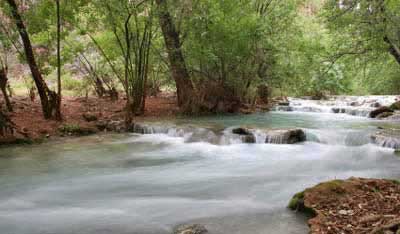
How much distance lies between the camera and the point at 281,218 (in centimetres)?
545

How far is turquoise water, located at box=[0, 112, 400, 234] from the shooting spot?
550 centimetres

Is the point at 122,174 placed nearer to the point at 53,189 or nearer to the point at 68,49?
the point at 53,189

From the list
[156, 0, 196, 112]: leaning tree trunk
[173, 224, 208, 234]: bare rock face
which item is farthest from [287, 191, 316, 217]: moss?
[156, 0, 196, 112]: leaning tree trunk

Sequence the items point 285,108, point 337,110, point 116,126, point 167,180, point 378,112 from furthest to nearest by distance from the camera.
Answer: point 285,108
point 337,110
point 378,112
point 116,126
point 167,180

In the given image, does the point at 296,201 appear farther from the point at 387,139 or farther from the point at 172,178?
the point at 387,139

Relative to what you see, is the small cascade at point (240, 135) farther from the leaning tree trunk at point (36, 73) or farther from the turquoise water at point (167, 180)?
the leaning tree trunk at point (36, 73)

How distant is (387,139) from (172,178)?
6.53 meters

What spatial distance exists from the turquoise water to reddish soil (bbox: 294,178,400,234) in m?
0.32

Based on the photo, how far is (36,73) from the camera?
12.9 m

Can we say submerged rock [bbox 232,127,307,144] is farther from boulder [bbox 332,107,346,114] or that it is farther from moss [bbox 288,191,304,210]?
boulder [bbox 332,107,346,114]

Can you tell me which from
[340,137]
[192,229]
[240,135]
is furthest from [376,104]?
[192,229]

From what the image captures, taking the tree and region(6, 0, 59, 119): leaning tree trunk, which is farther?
the tree

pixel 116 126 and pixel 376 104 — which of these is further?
pixel 376 104

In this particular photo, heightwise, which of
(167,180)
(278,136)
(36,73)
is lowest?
(167,180)
